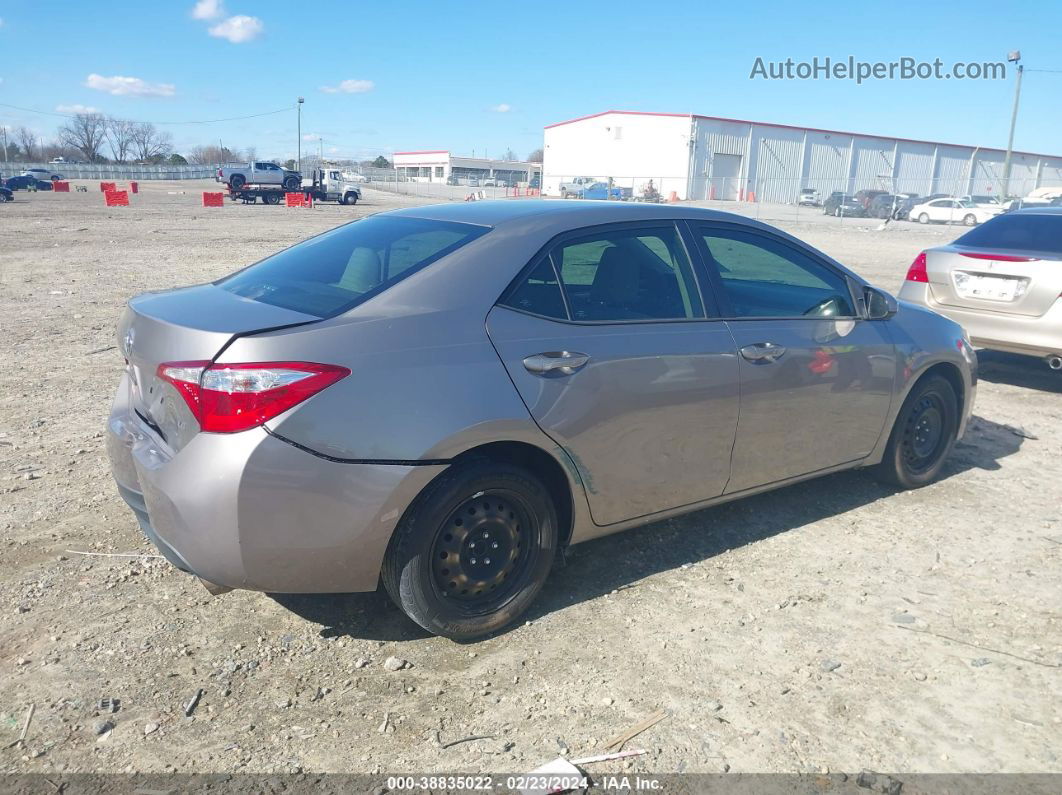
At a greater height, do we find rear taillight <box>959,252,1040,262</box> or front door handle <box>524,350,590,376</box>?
rear taillight <box>959,252,1040,262</box>

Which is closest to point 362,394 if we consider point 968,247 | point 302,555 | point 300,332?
point 300,332

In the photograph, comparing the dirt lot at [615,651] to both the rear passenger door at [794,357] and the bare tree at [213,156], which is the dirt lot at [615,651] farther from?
the bare tree at [213,156]

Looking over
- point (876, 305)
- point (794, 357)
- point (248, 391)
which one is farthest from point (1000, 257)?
point (248, 391)

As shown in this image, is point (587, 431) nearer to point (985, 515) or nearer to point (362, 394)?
point (362, 394)

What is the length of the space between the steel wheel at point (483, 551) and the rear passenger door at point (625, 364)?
13.2 inches

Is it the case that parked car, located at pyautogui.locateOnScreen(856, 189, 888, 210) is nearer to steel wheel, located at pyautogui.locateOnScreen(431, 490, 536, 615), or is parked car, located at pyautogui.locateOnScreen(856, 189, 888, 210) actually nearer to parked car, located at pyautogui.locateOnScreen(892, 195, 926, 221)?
parked car, located at pyautogui.locateOnScreen(892, 195, 926, 221)

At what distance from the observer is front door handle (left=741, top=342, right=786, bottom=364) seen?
150 inches

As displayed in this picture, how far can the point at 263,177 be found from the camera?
157ft

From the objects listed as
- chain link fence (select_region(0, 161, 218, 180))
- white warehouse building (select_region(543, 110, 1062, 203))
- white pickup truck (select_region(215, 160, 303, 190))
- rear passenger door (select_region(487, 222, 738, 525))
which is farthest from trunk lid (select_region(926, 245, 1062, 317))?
chain link fence (select_region(0, 161, 218, 180))

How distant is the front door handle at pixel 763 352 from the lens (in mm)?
3818

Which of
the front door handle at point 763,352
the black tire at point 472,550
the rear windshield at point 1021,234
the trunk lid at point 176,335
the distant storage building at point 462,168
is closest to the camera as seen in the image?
the trunk lid at point 176,335

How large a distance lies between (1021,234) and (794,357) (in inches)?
192

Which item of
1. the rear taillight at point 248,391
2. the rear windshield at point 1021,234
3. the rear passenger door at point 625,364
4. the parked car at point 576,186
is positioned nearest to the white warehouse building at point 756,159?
the parked car at point 576,186

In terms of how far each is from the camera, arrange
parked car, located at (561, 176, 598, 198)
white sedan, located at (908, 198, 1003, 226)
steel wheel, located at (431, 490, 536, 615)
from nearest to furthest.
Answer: steel wheel, located at (431, 490, 536, 615), white sedan, located at (908, 198, 1003, 226), parked car, located at (561, 176, 598, 198)
